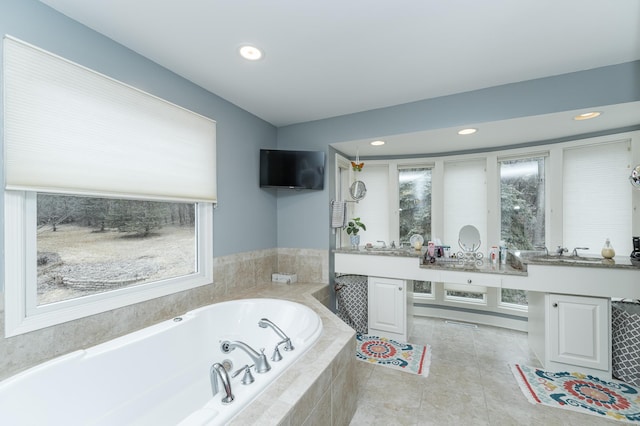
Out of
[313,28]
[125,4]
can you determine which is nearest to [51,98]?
[125,4]

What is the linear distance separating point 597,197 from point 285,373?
3468 millimetres

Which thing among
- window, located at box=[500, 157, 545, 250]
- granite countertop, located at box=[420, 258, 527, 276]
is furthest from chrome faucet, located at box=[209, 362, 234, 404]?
window, located at box=[500, 157, 545, 250]

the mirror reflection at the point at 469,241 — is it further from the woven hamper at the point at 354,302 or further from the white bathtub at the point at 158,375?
the white bathtub at the point at 158,375

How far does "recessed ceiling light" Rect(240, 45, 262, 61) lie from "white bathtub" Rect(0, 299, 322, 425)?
1953 mm

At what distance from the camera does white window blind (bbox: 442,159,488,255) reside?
11.2 ft

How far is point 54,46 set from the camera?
149 cm

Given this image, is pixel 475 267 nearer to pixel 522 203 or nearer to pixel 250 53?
pixel 522 203

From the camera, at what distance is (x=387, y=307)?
297 centimetres

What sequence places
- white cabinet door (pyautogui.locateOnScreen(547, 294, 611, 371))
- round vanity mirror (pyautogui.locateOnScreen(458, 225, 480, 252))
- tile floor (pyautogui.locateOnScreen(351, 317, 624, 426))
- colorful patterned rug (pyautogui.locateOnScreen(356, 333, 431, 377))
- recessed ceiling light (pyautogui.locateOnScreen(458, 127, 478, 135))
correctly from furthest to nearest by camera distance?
round vanity mirror (pyautogui.locateOnScreen(458, 225, 480, 252))
recessed ceiling light (pyautogui.locateOnScreen(458, 127, 478, 135))
colorful patterned rug (pyautogui.locateOnScreen(356, 333, 431, 377))
white cabinet door (pyautogui.locateOnScreen(547, 294, 611, 371))
tile floor (pyautogui.locateOnScreen(351, 317, 624, 426))

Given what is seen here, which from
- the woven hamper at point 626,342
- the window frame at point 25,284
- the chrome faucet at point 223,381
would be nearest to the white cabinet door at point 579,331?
the woven hamper at point 626,342

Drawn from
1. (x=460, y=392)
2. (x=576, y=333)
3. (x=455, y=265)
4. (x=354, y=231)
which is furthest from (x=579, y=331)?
(x=354, y=231)

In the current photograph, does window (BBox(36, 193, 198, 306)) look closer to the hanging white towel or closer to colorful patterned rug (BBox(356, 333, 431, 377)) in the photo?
the hanging white towel

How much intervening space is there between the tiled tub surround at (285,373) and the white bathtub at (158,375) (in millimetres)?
90

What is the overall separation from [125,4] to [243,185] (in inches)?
65.4
